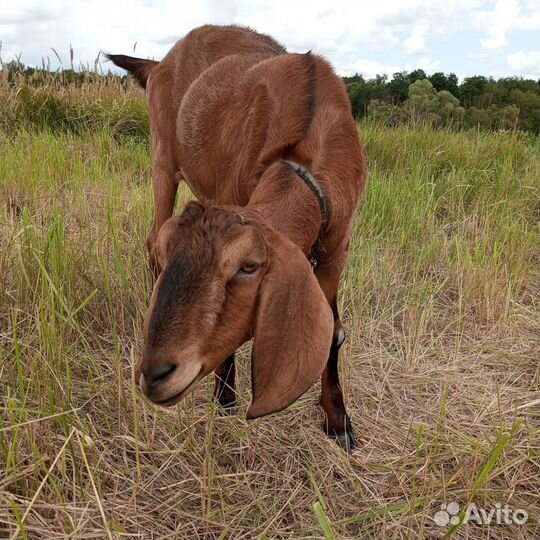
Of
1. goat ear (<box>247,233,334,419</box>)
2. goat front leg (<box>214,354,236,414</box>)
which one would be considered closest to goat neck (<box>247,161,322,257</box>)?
goat ear (<box>247,233,334,419</box>)

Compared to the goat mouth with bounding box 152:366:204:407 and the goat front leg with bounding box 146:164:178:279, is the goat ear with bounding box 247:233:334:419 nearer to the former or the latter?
the goat mouth with bounding box 152:366:204:407

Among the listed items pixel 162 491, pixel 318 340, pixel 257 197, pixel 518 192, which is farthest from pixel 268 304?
pixel 518 192

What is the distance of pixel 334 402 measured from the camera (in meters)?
2.45

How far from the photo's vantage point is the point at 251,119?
7.82 ft

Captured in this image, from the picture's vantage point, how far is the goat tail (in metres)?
3.82

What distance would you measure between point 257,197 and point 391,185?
9.55ft

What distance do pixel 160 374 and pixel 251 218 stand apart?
1.52ft

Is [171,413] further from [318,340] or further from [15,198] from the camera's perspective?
[15,198]

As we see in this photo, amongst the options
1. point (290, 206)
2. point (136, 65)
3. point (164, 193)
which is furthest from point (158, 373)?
point (136, 65)

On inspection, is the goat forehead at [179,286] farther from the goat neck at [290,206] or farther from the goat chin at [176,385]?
the goat neck at [290,206]

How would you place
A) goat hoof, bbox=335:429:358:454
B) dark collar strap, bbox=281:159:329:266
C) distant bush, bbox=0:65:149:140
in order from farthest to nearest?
distant bush, bbox=0:65:149:140, goat hoof, bbox=335:429:358:454, dark collar strap, bbox=281:159:329:266

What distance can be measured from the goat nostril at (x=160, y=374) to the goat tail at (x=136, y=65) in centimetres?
294

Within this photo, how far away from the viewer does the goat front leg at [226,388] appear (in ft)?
7.90

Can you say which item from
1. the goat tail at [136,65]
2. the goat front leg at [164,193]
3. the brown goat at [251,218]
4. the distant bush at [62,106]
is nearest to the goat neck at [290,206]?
the brown goat at [251,218]
